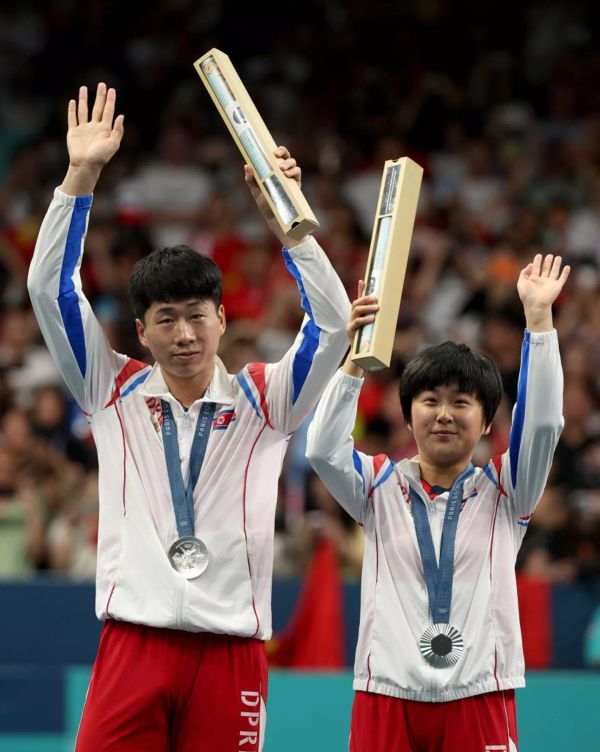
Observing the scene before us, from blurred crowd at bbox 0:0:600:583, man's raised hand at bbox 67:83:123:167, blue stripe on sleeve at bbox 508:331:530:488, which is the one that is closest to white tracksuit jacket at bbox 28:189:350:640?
man's raised hand at bbox 67:83:123:167

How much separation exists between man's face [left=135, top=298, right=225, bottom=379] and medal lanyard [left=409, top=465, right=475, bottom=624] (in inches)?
31.8

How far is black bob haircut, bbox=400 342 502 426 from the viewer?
473 centimetres

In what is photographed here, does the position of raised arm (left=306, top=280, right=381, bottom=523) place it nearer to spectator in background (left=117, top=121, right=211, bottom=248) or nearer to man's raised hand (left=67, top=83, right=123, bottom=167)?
man's raised hand (left=67, top=83, right=123, bottom=167)

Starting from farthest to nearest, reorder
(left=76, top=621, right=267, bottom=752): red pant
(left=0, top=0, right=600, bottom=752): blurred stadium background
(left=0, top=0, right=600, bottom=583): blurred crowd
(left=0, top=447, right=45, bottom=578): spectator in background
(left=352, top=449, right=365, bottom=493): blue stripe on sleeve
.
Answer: (left=0, top=0, right=600, bottom=583): blurred crowd
(left=0, top=447, right=45, bottom=578): spectator in background
(left=0, top=0, right=600, bottom=752): blurred stadium background
(left=352, top=449, right=365, bottom=493): blue stripe on sleeve
(left=76, top=621, right=267, bottom=752): red pant

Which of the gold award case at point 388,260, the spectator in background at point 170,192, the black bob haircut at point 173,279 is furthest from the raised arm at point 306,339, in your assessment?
the spectator in background at point 170,192

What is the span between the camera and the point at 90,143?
4625 mm

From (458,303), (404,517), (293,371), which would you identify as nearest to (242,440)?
(293,371)

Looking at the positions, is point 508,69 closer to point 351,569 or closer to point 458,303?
point 458,303

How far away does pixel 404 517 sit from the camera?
15.4ft

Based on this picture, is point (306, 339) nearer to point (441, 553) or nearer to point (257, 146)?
point (257, 146)

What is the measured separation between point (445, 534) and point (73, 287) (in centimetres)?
138

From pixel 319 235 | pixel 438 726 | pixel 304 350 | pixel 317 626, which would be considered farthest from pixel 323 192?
pixel 438 726

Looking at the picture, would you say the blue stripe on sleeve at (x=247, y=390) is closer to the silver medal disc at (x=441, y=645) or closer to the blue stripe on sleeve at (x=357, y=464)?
the blue stripe on sleeve at (x=357, y=464)

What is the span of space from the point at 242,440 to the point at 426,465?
609 millimetres
